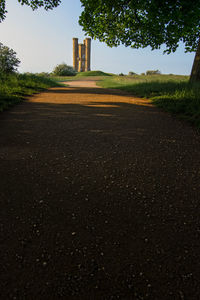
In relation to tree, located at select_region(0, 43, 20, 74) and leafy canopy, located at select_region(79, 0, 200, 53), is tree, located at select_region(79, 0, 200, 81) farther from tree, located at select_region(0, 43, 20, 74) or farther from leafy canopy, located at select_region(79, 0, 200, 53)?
tree, located at select_region(0, 43, 20, 74)

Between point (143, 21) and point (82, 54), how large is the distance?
61952 millimetres

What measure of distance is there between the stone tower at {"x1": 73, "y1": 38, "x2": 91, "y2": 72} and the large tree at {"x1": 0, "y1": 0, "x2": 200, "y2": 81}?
2328 inches

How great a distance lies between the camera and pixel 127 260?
177 centimetres

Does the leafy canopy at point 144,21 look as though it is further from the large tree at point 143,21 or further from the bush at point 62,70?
the bush at point 62,70

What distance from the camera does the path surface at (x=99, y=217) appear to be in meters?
1.59

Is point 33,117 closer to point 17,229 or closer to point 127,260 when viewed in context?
point 17,229

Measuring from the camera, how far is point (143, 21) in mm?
13164

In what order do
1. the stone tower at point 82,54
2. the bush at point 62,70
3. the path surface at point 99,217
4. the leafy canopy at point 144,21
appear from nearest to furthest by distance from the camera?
1. the path surface at point 99,217
2. the leafy canopy at point 144,21
3. the bush at point 62,70
4. the stone tower at point 82,54

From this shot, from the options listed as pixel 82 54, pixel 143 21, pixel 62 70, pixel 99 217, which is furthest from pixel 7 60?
pixel 82 54

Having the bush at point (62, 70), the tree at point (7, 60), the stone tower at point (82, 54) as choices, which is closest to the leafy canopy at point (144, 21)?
the tree at point (7, 60)

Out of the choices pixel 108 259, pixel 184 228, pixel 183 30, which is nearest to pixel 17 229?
pixel 108 259

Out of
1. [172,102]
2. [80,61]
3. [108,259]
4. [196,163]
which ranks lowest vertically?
[108,259]

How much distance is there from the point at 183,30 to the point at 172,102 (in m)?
7.04

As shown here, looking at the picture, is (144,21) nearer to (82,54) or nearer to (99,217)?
(99,217)
